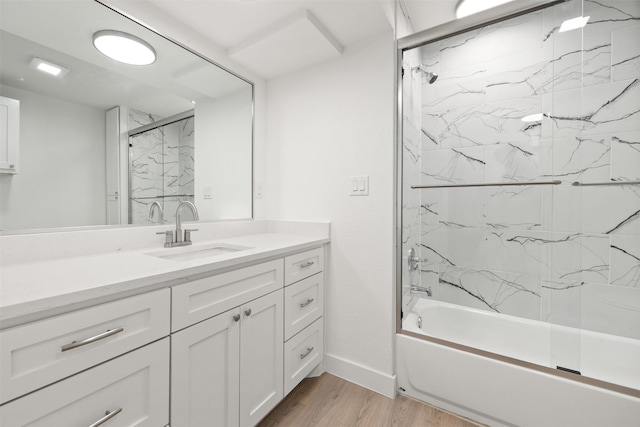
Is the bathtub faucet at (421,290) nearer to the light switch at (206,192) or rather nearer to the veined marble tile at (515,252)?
the veined marble tile at (515,252)

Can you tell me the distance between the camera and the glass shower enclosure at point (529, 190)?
130cm

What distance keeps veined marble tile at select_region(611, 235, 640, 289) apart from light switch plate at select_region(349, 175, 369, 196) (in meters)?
1.52

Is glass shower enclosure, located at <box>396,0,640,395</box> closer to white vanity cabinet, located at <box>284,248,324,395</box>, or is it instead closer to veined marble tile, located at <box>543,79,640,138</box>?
veined marble tile, located at <box>543,79,640,138</box>

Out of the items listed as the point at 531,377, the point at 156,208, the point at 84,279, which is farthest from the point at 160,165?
the point at 531,377

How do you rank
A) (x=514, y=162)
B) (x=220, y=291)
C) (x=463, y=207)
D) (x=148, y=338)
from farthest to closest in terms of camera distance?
(x=463, y=207)
(x=514, y=162)
(x=220, y=291)
(x=148, y=338)

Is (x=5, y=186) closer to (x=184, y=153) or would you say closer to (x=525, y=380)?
(x=184, y=153)

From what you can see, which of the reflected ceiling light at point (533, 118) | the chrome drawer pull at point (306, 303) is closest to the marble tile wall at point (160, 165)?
the chrome drawer pull at point (306, 303)

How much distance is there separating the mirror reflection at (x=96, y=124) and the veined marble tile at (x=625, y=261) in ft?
8.10

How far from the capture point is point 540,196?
5.40 feet

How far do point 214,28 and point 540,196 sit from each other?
7.32 feet

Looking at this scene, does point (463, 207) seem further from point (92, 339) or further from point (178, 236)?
point (92, 339)

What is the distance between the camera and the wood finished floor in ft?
4.26

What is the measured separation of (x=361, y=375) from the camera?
62.2 inches

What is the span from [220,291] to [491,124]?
211 centimetres
